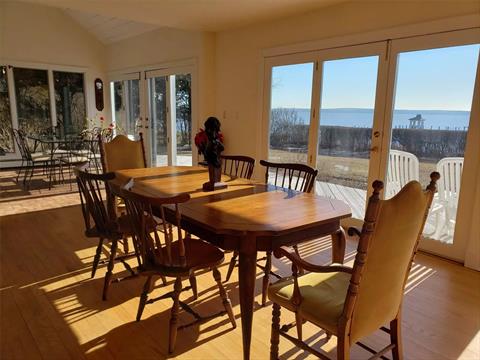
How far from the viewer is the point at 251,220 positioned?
5.44 feet

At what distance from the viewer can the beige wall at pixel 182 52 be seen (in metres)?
5.10

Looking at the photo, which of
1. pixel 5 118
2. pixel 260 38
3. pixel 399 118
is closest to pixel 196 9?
pixel 260 38

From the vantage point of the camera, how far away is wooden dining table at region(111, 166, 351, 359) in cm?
159

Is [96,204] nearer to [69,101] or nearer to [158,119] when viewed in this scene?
[158,119]

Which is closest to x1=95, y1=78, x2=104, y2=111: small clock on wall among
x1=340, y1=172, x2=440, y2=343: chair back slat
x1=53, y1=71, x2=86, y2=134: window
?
x1=53, y1=71, x2=86, y2=134: window

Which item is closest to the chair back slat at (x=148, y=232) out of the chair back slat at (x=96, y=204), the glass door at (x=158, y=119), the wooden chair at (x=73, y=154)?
the chair back slat at (x=96, y=204)

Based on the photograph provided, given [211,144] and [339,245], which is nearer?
[339,245]

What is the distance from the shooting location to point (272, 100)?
4.47 meters

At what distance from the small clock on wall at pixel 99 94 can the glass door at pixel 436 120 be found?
22.4ft

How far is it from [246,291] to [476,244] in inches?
88.5

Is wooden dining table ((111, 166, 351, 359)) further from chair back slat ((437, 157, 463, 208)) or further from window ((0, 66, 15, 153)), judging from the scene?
window ((0, 66, 15, 153))

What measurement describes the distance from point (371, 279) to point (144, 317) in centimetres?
146

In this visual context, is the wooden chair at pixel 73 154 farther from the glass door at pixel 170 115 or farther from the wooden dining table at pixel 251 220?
the wooden dining table at pixel 251 220

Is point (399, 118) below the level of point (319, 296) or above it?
above
